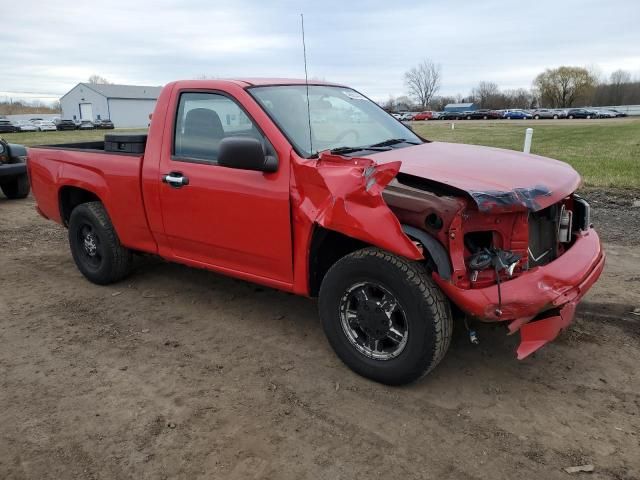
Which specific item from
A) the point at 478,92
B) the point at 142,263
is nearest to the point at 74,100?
the point at 478,92

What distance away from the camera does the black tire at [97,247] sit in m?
5.04

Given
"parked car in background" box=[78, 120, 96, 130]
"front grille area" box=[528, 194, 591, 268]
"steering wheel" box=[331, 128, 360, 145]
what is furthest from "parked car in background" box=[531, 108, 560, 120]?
"steering wheel" box=[331, 128, 360, 145]

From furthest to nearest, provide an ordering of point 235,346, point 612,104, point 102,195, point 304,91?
point 612,104 < point 102,195 < point 304,91 < point 235,346

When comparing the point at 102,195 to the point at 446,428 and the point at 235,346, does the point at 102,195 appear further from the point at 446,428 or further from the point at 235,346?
the point at 446,428

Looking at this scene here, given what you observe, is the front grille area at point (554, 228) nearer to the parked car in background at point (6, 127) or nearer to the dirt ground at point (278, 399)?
the dirt ground at point (278, 399)

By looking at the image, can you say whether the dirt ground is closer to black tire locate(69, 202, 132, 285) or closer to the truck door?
black tire locate(69, 202, 132, 285)

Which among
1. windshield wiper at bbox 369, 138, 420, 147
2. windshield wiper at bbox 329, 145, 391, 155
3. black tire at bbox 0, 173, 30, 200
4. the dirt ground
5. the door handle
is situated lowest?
the dirt ground

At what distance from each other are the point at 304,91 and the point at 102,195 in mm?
2060

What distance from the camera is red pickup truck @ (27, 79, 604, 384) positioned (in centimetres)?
300

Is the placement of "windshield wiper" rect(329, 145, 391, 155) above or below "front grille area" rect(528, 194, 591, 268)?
above

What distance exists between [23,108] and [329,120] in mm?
122976

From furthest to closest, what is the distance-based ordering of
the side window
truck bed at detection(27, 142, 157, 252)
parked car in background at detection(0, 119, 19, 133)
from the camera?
1. parked car in background at detection(0, 119, 19, 133)
2. truck bed at detection(27, 142, 157, 252)
3. the side window

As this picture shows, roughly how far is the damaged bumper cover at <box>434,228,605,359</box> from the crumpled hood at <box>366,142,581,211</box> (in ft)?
1.31

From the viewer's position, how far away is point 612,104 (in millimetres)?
95000
